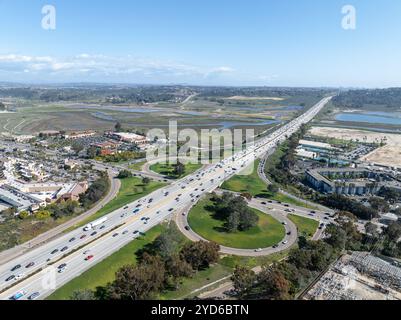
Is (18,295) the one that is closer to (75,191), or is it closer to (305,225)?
(75,191)

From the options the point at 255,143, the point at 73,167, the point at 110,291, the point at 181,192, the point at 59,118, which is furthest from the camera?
the point at 59,118

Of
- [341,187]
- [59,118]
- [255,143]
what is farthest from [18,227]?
[59,118]

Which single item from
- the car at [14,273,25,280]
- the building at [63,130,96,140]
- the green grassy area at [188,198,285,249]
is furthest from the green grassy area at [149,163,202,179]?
the building at [63,130,96,140]

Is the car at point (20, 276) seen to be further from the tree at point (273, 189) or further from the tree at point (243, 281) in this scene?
the tree at point (273, 189)

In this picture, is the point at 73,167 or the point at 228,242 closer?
the point at 228,242

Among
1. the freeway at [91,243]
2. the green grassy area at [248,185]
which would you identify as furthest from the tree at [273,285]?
the green grassy area at [248,185]
